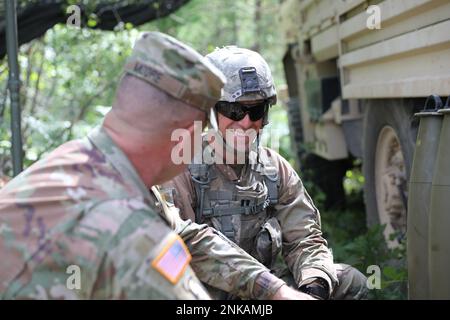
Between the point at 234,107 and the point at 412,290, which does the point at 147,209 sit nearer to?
the point at 412,290

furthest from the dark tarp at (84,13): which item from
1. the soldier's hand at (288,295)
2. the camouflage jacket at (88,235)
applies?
the camouflage jacket at (88,235)

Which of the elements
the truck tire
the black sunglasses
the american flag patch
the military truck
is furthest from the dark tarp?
the american flag patch

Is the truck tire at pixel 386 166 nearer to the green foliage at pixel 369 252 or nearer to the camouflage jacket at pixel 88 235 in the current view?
the green foliage at pixel 369 252

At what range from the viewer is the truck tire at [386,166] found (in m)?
4.49

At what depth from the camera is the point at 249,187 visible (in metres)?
3.24

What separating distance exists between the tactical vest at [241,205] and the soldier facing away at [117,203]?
1.14 meters

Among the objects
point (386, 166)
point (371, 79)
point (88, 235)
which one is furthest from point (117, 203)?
point (386, 166)

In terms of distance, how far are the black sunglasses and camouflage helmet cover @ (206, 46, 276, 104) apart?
25 mm

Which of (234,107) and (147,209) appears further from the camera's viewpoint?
(234,107)

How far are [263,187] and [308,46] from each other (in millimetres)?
3999

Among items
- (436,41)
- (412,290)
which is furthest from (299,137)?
(412,290)

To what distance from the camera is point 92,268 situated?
1710 mm

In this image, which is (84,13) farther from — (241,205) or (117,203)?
(117,203)

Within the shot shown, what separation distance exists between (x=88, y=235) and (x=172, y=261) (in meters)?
0.20
